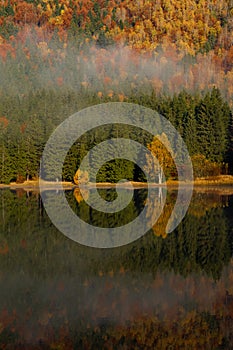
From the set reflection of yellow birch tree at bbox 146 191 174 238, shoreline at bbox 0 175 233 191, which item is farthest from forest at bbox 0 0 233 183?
reflection of yellow birch tree at bbox 146 191 174 238

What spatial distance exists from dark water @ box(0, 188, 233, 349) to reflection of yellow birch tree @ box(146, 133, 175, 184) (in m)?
48.5

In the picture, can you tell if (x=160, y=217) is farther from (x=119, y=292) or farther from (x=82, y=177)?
(x=82, y=177)

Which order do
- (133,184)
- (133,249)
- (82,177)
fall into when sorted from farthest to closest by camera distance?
(133,184)
(82,177)
(133,249)

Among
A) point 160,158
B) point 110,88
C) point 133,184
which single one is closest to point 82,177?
point 133,184

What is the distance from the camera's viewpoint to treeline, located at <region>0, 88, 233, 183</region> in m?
74.8

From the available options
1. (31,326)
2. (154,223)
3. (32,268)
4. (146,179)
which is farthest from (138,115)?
(31,326)

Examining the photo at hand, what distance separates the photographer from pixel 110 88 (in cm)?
14138

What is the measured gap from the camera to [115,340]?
11.0 m

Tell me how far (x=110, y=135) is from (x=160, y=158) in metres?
8.77

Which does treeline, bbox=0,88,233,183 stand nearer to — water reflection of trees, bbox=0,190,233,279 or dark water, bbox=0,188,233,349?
water reflection of trees, bbox=0,190,233,279

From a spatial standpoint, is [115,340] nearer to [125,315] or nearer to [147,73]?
[125,315]

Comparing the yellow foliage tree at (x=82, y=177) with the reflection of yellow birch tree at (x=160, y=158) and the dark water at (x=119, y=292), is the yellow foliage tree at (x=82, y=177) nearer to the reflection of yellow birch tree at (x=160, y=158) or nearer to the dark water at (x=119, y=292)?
the reflection of yellow birch tree at (x=160, y=158)

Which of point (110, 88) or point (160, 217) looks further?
point (110, 88)

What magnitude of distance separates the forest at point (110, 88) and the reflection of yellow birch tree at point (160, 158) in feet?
4.40
